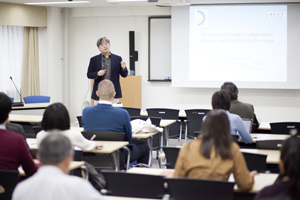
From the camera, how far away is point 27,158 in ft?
9.43

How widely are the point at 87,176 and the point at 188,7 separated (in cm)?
662

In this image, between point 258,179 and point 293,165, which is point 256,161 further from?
point 293,165

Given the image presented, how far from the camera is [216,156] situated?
8.79 feet

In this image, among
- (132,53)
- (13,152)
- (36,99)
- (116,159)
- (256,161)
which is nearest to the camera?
(13,152)

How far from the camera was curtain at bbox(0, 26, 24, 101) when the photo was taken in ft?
32.0

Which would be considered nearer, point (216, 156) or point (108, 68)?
point (216, 156)

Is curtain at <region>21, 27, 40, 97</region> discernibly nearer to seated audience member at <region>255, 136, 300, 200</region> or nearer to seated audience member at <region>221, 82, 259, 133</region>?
seated audience member at <region>221, 82, 259, 133</region>

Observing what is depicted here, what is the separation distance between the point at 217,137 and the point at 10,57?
825 centimetres

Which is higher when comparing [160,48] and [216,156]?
[160,48]

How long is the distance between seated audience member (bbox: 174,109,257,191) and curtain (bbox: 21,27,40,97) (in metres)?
8.15

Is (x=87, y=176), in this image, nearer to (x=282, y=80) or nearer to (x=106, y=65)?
(x=106, y=65)

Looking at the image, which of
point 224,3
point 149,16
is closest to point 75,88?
point 149,16

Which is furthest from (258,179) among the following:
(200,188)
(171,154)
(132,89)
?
(132,89)

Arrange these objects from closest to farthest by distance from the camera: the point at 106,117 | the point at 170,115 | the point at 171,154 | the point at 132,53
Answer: the point at 171,154, the point at 106,117, the point at 170,115, the point at 132,53
